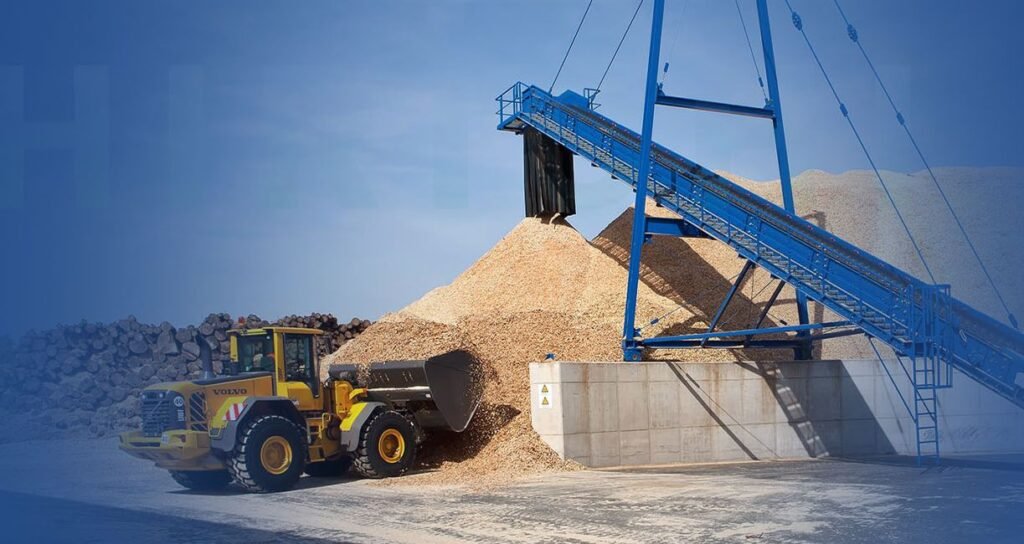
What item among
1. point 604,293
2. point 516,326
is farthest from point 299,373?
point 604,293

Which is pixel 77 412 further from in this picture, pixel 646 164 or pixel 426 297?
pixel 646 164

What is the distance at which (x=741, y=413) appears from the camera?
2103cm

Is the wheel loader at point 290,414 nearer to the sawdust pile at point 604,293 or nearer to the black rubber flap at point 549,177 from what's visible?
the sawdust pile at point 604,293

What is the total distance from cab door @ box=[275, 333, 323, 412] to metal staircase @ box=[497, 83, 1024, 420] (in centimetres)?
758

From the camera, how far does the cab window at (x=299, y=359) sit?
54.1 feet

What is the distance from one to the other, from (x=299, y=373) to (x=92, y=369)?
14.3 meters

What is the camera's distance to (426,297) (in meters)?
30.5

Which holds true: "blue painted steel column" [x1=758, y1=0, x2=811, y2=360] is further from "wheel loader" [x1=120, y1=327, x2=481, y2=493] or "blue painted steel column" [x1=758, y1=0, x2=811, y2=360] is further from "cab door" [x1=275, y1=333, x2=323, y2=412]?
"cab door" [x1=275, y1=333, x2=323, y2=412]

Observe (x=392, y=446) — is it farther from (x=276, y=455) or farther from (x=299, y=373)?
(x=276, y=455)

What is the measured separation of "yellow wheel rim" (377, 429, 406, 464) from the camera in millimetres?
17141

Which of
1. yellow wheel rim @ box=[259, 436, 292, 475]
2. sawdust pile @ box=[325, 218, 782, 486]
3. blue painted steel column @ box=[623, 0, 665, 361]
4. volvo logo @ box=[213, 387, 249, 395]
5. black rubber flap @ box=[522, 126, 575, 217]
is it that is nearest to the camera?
yellow wheel rim @ box=[259, 436, 292, 475]

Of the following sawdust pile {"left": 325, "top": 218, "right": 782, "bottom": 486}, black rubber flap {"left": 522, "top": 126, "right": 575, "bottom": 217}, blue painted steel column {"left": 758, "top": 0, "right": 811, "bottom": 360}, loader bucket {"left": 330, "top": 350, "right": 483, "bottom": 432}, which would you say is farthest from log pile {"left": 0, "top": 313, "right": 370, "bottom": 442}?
blue painted steel column {"left": 758, "top": 0, "right": 811, "bottom": 360}

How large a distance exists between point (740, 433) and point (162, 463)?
12.0 m

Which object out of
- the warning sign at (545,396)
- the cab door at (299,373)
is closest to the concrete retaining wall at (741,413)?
the warning sign at (545,396)
